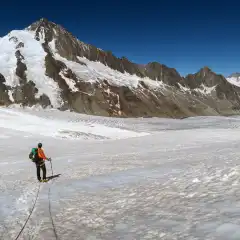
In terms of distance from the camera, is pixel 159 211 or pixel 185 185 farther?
pixel 185 185

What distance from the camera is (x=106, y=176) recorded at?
62.3 ft

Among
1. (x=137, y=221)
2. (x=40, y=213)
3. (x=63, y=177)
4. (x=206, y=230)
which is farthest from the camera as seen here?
(x=63, y=177)

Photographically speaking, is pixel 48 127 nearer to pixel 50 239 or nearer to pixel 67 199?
pixel 67 199

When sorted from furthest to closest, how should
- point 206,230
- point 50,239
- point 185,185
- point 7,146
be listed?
point 7,146
point 185,185
point 50,239
point 206,230

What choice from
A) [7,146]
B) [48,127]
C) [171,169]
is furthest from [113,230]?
[48,127]

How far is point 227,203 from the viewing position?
1043 cm

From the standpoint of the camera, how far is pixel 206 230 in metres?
8.55

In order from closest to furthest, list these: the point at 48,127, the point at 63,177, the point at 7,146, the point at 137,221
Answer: the point at 137,221 → the point at 63,177 → the point at 7,146 → the point at 48,127

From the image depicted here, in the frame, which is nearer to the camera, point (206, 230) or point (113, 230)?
point (206, 230)

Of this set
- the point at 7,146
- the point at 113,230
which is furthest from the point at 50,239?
the point at 7,146

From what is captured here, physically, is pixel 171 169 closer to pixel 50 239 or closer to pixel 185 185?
pixel 185 185

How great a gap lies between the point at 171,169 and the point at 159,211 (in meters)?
7.54

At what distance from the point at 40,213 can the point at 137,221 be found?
349 cm

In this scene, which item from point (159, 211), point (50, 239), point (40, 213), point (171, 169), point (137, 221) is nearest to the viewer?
point (50, 239)
